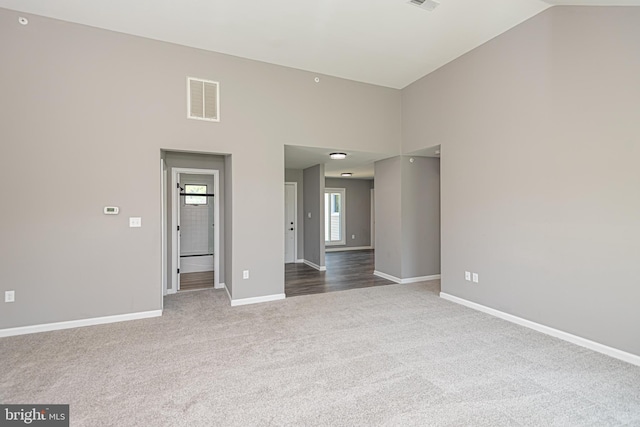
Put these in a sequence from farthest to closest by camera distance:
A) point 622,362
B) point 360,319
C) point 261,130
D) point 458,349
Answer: point 261,130, point 360,319, point 458,349, point 622,362

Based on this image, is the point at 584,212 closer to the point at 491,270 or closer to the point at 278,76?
the point at 491,270

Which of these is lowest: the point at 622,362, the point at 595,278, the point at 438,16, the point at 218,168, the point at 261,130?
the point at 622,362

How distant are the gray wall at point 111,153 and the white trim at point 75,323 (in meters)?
0.06

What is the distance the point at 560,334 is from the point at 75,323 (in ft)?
17.5

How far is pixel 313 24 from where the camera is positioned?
3559mm

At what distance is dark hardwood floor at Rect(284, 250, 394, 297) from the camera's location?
5328 millimetres

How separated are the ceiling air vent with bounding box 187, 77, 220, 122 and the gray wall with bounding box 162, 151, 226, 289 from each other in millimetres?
1087

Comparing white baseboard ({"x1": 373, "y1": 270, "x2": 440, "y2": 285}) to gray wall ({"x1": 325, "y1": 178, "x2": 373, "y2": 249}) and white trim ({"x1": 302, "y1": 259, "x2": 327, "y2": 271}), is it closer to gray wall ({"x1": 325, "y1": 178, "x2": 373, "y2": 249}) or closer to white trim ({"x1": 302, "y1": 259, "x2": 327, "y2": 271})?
white trim ({"x1": 302, "y1": 259, "x2": 327, "y2": 271})

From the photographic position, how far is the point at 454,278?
4.52 metres

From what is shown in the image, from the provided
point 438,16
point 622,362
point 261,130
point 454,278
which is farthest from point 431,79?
point 622,362

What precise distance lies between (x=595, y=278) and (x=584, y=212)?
0.63 meters

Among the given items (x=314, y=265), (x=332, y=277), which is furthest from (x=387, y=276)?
(x=314, y=265)

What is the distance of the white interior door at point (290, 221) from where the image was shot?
7.79 metres

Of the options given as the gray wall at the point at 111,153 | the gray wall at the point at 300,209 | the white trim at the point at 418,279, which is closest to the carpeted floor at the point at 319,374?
the gray wall at the point at 111,153
